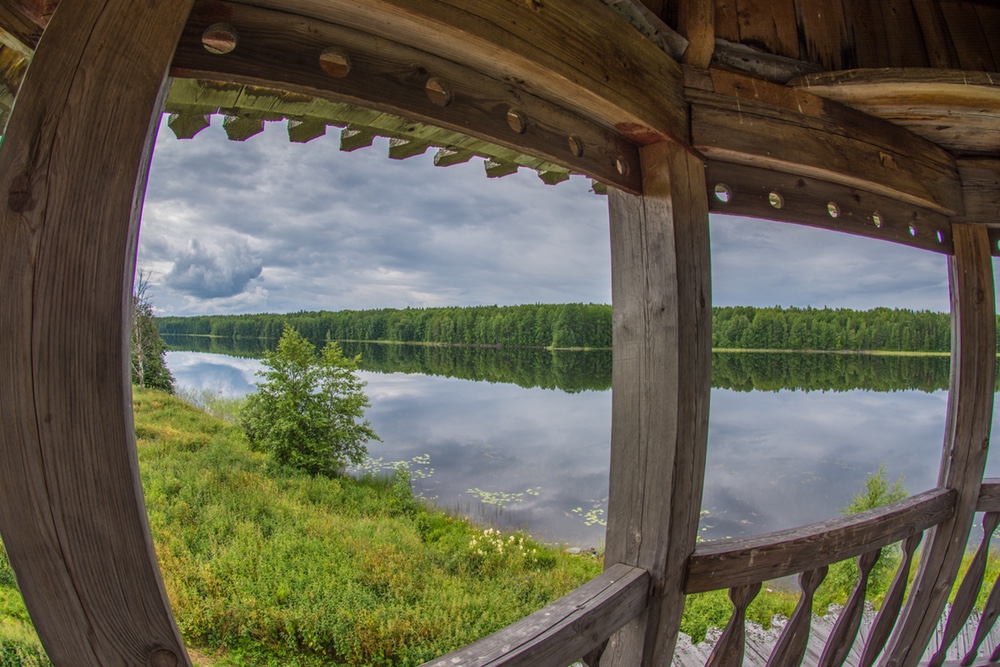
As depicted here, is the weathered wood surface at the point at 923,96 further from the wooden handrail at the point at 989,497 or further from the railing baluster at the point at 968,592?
the railing baluster at the point at 968,592

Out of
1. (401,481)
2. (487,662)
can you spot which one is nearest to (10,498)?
(487,662)

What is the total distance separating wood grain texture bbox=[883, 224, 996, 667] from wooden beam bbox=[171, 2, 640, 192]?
153 centimetres

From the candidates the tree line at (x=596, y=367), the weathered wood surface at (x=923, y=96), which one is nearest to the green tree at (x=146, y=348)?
the tree line at (x=596, y=367)

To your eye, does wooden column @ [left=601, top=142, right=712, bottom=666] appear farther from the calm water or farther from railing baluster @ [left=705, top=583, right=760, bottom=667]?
the calm water

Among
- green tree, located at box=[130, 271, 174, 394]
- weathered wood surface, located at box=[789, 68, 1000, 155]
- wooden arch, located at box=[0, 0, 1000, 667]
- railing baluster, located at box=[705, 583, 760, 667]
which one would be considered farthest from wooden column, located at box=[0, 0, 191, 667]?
green tree, located at box=[130, 271, 174, 394]

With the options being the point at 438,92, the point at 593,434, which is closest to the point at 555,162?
the point at 438,92

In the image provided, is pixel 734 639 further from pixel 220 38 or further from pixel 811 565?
pixel 220 38

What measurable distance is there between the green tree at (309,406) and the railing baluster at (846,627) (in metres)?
12.3

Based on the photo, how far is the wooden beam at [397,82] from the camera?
0.68 metres

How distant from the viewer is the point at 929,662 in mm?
2275

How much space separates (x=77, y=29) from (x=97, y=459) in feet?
1.29

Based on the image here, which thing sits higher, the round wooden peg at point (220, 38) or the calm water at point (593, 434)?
the round wooden peg at point (220, 38)

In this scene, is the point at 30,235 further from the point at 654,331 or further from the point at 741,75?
the point at 741,75

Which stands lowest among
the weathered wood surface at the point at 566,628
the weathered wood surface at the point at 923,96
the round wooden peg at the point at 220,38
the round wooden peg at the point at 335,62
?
the weathered wood surface at the point at 566,628
